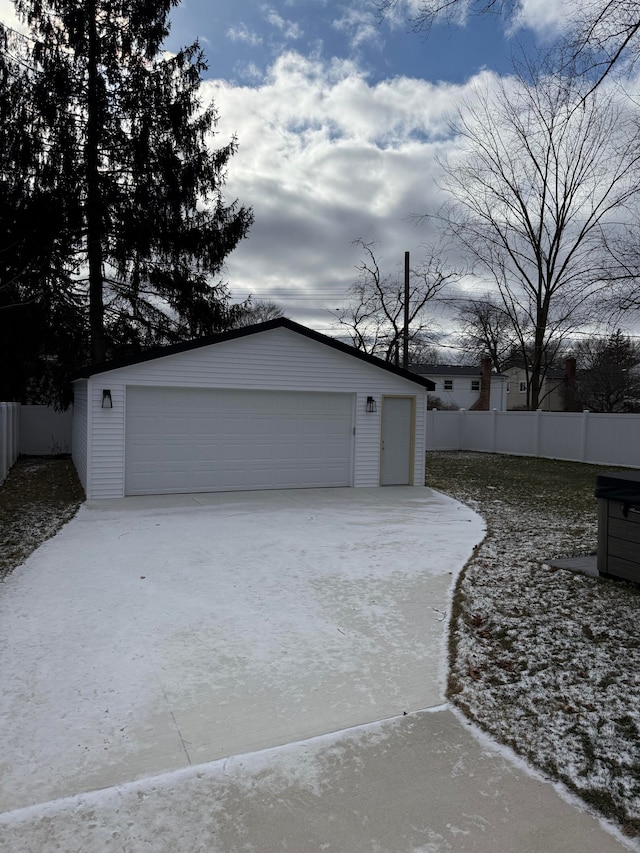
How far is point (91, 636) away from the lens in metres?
4.15

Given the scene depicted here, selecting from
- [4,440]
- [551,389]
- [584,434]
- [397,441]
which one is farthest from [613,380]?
[4,440]

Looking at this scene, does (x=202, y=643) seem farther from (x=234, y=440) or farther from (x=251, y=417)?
(x=251, y=417)

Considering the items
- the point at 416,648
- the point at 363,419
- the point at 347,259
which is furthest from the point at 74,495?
the point at 347,259

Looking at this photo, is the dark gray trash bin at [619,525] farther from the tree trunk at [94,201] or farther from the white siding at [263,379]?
the tree trunk at [94,201]

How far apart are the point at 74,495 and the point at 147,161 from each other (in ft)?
35.3

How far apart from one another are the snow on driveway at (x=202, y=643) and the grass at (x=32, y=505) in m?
0.28

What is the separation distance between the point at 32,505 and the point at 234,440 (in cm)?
363

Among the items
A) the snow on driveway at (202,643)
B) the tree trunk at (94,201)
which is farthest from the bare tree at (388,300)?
the snow on driveway at (202,643)

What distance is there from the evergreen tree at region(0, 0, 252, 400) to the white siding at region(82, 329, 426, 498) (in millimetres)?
6845

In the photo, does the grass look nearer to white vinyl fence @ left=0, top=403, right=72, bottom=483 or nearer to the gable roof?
the gable roof

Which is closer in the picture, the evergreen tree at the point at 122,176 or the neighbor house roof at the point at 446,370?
the evergreen tree at the point at 122,176

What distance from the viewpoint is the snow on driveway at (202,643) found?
2852 mm

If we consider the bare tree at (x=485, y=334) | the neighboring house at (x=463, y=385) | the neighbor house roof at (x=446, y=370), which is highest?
the bare tree at (x=485, y=334)

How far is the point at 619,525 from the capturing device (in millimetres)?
5379
